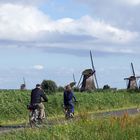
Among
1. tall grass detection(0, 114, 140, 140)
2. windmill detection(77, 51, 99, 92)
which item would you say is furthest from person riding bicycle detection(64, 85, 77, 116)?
windmill detection(77, 51, 99, 92)

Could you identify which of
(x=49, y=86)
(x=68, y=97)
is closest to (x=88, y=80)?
(x=49, y=86)

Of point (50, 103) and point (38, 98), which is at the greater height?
point (50, 103)

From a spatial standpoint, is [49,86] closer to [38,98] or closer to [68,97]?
[68,97]

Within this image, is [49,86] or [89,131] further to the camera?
[49,86]

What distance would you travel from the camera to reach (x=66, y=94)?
31.1 meters

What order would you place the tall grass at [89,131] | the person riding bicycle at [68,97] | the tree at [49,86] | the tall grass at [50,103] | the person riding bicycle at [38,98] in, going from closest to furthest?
the tall grass at [89,131], the person riding bicycle at [38,98], the person riding bicycle at [68,97], the tall grass at [50,103], the tree at [49,86]

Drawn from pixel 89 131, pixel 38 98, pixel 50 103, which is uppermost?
pixel 50 103

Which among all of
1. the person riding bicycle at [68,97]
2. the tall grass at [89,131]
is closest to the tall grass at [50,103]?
the person riding bicycle at [68,97]

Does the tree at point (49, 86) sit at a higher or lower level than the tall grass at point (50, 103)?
higher

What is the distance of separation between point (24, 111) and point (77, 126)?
2059 cm

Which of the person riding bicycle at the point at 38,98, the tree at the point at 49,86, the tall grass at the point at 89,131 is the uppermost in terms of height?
the tree at the point at 49,86

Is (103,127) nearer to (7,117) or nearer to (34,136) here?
(34,136)

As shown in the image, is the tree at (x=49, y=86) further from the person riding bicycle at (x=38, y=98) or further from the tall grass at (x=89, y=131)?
the tall grass at (x=89, y=131)

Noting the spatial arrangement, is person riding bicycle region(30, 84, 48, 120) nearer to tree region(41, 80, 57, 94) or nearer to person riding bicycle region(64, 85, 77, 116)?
person riding bicycle region(64, 85, 77, 116)
